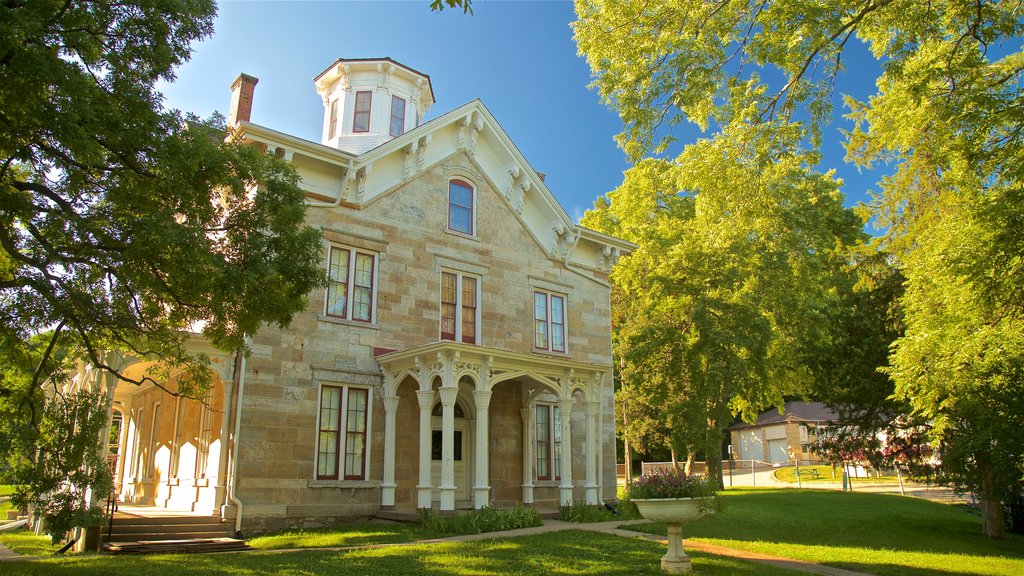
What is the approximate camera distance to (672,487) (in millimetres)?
10602

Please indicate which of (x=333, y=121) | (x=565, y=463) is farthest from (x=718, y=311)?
(x=333, y=121)

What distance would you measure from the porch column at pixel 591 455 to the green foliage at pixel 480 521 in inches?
111

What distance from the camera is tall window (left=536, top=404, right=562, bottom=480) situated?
20.0m

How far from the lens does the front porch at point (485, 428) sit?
15852 millimetres

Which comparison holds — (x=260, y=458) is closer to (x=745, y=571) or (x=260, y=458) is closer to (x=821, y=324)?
(x=745, y=571)

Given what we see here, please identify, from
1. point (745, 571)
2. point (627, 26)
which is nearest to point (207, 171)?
point (627, 26)

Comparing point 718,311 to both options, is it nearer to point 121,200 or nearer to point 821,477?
point 121,200

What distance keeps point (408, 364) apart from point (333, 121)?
1183cm

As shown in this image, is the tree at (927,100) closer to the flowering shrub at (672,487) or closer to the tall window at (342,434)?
the flowering shrub at (672,487)

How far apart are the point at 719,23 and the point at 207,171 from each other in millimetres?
8139

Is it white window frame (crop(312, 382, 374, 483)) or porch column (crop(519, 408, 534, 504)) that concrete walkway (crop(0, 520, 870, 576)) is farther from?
white window frame (crop(312, 382, 374, 483))

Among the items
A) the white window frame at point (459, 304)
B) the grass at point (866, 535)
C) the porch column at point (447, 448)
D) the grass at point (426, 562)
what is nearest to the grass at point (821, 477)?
the grass at point (866, 535)

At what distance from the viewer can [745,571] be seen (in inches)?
425

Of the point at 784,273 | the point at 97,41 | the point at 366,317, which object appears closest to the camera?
the point at 97,41
